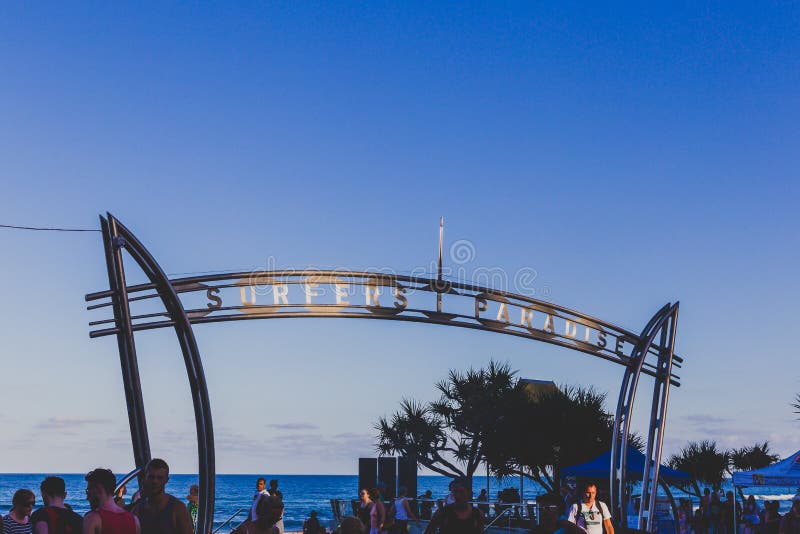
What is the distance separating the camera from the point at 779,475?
17406mm

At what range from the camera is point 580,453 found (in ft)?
118

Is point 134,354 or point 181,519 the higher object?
point 134,354

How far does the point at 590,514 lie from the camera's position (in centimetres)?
1088

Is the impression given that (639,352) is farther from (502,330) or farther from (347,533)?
(347,533)

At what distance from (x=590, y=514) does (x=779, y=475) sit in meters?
8.20

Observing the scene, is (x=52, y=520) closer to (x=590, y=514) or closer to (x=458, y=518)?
(x=458, y=518)

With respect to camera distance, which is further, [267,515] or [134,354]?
[134,354]

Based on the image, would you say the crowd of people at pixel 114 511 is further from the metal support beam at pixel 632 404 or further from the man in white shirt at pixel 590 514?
the metal support beam at pixel 632 404

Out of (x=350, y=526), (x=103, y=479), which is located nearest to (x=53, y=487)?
(x=103, y=479)

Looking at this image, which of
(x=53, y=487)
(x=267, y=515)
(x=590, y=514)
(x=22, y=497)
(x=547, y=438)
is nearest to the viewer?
(x=267, y=515)

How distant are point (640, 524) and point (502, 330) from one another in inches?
179

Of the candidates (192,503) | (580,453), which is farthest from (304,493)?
(192,503)

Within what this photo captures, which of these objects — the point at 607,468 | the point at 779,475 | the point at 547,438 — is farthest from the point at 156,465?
the point at 547,438

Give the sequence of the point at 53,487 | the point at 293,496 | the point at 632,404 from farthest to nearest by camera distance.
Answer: the point at 293,496
the point at 632,404
the point at 53,487
